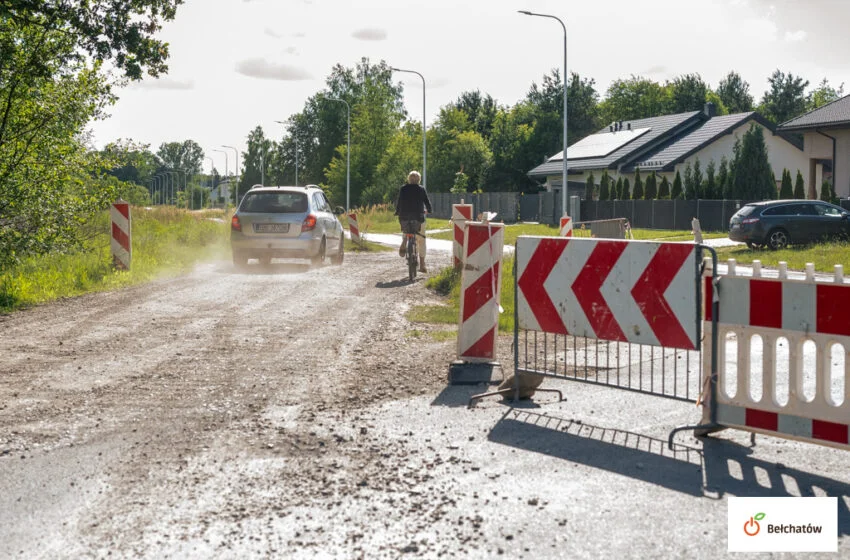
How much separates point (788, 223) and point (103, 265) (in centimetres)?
1918

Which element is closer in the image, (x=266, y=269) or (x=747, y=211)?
(x=266, y=269)

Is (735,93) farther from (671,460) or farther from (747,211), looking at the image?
(671,460)

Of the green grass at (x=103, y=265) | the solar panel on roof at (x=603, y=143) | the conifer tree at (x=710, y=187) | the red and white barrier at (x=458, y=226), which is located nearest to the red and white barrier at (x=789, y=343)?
the red and white barrier at (x=458, y=226)

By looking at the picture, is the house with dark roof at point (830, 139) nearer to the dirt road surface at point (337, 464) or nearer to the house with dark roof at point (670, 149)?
the house with dark roof at point (670, 149)

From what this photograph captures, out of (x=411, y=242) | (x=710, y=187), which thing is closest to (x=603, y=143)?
(x=710, y=187)

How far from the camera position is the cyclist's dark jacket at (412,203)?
59.8 ft

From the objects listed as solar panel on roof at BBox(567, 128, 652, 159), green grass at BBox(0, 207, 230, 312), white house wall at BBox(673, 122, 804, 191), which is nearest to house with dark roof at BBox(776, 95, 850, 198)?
white house wall at BBox(673, 122, 804, 191)

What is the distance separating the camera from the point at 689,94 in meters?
96.4

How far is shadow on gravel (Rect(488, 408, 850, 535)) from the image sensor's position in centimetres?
526

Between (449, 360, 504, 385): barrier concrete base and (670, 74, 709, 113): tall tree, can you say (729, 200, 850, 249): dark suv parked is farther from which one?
(670, 74, 709, 113): tall tree

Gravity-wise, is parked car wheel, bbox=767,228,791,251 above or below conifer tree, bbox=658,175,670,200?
below

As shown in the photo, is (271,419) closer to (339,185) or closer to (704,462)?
(704,462)

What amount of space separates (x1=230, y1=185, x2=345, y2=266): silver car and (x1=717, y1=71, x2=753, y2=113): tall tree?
95.7 metres

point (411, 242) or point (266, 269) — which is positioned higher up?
point (411, 242)
